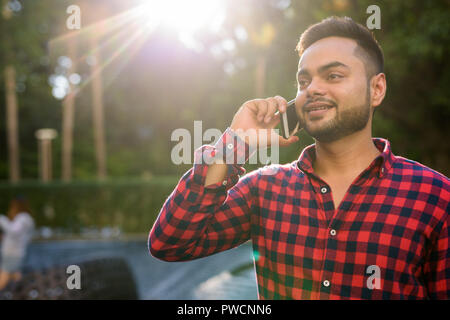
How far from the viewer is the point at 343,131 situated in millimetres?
1969

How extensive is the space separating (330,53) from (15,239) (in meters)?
9.36

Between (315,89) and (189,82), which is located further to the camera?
(189,82)

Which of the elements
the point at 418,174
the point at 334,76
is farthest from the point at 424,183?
the point at 334,76

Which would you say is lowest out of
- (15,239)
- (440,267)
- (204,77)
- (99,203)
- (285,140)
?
(99,203)

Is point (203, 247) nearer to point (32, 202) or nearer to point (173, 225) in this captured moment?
point (173, 225)

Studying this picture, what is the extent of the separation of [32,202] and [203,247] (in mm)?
20876

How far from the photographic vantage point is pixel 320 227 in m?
1.91

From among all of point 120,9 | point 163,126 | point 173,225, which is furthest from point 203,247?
point 163,126

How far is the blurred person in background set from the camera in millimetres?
9203

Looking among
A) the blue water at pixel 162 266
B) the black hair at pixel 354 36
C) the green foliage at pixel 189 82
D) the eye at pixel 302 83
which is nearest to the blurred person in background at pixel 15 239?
the blue water at pixel 162 266

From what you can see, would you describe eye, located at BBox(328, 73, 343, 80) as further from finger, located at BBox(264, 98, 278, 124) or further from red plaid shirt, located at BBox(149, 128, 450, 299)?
red plaid shirt, located at BBox(149, 128, 450, 299)

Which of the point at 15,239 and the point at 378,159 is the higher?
the point at 378,159

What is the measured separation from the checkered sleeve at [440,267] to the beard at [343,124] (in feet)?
1.58

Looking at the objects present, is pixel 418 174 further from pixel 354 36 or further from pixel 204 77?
pixel 204 77
